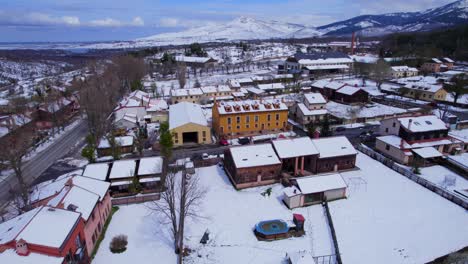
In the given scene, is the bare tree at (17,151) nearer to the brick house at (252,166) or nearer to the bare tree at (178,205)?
the bare tree at (178,205)

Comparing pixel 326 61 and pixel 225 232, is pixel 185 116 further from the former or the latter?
pixel 326 61

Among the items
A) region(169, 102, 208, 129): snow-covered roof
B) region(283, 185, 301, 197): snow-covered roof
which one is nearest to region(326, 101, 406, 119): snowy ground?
region(169, 102, 208, 129): snow-covered roof

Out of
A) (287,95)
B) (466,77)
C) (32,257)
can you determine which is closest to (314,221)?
(32,257)

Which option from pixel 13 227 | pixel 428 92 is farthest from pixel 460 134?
pixel 13 227

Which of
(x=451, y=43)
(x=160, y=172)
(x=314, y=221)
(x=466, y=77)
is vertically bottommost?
(x=314, y=221)

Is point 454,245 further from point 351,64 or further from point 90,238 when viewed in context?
point 351,64

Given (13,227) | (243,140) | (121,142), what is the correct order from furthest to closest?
(243,140), (121,142), (13,227)

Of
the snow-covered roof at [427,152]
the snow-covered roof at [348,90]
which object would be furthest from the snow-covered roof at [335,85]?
the snow-covered roof at [427,152]
